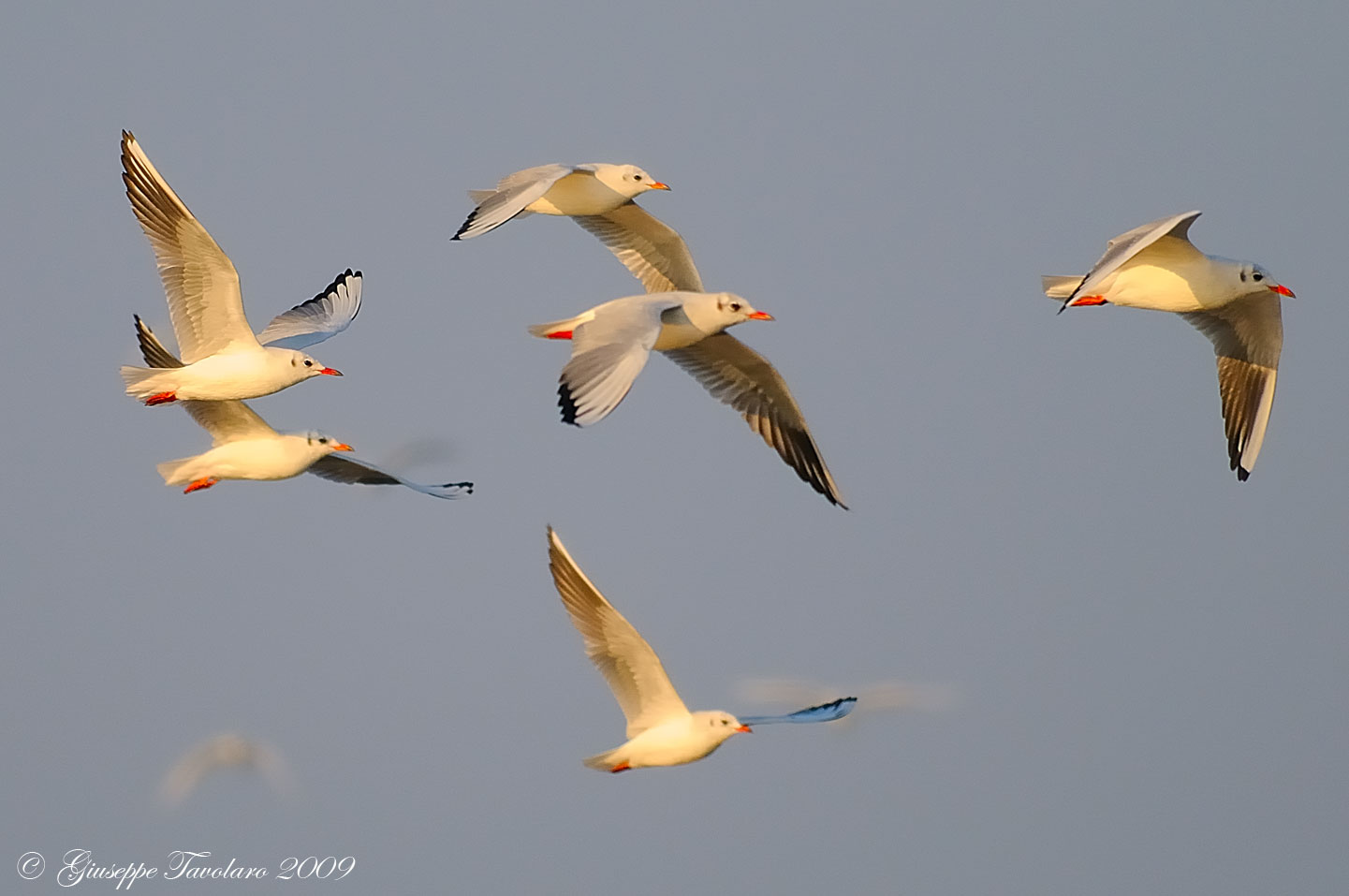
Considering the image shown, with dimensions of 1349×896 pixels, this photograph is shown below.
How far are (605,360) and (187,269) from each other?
301cm

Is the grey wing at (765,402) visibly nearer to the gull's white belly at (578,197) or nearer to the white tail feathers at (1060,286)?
the gull's white belly at (578,197)

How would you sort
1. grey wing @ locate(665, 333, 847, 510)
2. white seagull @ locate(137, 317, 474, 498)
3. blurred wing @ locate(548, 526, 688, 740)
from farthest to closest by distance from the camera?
1. grey wing @ locate(665, 333, 847, 510)
2. white seagull @ locate(137, 317, 474, 498)
3. blurred wing @ locate(548, 526, 688, 740)

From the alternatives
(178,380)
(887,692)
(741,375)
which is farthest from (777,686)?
(178,380)

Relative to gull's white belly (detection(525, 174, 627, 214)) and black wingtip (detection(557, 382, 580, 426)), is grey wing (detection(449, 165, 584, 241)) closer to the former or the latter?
gull's white belly (detection(525, 174, 627, 214))

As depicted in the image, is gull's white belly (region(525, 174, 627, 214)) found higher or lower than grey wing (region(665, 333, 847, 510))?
higher

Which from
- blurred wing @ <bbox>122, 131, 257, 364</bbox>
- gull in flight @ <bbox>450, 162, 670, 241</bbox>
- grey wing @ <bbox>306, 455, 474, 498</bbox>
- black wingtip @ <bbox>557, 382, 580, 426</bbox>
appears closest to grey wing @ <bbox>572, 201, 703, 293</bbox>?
gull in flight @ <bbox>450, 162, 670, 241</bbox>

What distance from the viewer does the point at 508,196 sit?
1448 centimetres

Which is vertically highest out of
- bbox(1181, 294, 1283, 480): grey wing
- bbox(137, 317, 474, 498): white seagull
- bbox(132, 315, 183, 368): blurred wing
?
bbox(132, 315, 183, 368): blurred wing

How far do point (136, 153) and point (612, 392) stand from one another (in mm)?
3722

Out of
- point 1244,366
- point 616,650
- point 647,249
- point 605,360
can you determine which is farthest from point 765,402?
point 1244,366

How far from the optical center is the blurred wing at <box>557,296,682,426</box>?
1173 centimetres

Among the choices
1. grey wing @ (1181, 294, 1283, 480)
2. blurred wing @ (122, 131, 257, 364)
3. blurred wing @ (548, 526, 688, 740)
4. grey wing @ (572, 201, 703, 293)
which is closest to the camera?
blurred wing @ (548, 526, 688, 740)

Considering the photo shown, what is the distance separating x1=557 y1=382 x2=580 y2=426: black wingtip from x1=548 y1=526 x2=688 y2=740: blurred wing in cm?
146

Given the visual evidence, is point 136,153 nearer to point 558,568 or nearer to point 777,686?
point 558,568
